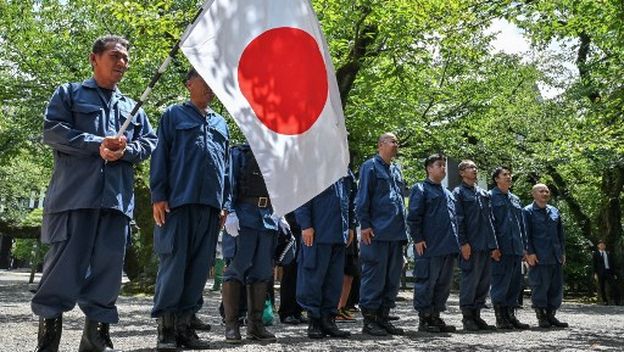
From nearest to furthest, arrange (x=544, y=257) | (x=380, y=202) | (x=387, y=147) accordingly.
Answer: (x=380, y=202), (x=387, y=147), (x=544, y=257)

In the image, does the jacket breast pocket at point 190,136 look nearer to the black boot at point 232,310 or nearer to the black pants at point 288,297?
the black boot at point 232,310

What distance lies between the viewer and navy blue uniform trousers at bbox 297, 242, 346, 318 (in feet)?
21.7

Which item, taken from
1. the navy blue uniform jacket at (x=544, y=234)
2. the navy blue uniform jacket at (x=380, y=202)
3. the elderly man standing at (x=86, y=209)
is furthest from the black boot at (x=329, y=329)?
the navy blue uniform jacket at (x=544, y=234)

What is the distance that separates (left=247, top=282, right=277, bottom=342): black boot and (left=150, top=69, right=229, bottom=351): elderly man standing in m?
0.76

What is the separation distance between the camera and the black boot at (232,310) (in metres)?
5.73

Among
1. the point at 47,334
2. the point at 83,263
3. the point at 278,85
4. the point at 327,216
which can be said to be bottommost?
the point at 47,334

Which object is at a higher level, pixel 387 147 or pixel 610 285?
pixel 387 147

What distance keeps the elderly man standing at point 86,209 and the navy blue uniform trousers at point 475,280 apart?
15.7 feet

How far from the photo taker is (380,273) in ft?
23.2

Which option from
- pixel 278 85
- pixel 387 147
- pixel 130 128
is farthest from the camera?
pixel 387 147

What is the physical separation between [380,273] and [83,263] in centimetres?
353

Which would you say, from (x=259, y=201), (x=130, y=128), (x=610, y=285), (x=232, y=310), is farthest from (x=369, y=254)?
(x=610, y=285)

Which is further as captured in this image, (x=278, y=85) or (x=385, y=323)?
(x=385, y=323)

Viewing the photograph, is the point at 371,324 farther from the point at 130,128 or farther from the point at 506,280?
the point at 130,128
